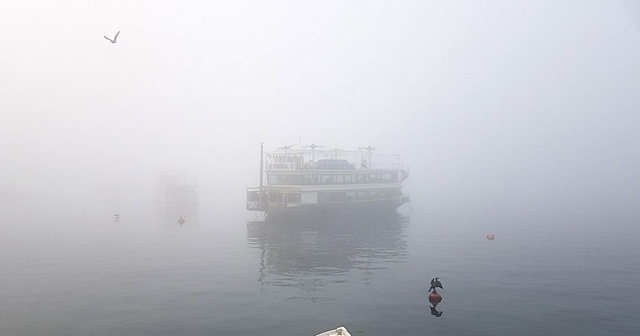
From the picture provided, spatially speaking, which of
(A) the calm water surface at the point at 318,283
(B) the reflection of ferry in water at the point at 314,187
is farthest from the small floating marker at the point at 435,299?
(B) the reflection of ferry in water at the point at 314,187

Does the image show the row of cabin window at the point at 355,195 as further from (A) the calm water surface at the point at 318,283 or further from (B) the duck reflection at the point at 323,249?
(A) the calm water surface at the point at 318,283

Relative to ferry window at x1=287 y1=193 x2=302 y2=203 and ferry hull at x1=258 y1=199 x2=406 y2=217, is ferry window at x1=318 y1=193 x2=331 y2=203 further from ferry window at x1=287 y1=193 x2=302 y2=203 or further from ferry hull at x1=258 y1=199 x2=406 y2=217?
ferry window at x1=287 y1=193 x2=302 y2=203

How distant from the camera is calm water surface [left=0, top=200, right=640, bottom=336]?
28.4 m

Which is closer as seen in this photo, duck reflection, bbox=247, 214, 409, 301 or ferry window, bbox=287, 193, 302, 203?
duck reflection, bbox=247, 214, 409, 301

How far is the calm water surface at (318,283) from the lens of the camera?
2838 centimetres

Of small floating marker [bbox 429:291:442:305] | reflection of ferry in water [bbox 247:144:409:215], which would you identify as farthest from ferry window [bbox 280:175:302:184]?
small floating marker [bbox 429:291:442:305]

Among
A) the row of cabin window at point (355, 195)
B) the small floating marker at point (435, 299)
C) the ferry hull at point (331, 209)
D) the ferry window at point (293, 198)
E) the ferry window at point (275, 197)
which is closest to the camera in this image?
the small floating marker at point (435, 299)

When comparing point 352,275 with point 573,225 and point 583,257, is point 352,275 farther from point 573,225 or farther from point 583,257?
point 573,225

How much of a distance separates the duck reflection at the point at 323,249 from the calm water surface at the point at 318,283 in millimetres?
285

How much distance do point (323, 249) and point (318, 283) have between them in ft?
59.5

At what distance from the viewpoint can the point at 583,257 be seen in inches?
2061

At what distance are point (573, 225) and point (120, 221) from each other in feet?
333

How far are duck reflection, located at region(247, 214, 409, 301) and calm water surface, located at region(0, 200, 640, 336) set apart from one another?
0.28m

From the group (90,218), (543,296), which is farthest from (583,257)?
(90,218)
